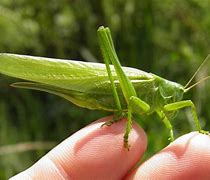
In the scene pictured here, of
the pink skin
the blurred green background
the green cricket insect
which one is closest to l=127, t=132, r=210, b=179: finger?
the pink skin

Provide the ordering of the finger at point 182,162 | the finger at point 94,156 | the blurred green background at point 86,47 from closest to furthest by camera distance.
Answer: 1. the finger at point 182,162
2. the finger at point 94,156
3. the blurred green background at point 86,47

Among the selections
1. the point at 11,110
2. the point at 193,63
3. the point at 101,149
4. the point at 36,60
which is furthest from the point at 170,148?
the point at 11,110

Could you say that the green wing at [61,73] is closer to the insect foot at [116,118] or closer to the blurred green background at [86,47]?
the insect foot at [116,118]

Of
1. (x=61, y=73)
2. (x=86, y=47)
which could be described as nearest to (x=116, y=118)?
(x=61, y=73)

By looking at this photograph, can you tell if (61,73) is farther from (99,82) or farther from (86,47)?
(86,47)

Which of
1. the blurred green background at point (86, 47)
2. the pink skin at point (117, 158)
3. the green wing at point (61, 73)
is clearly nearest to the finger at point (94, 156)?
the pink skin at point (117, 158)

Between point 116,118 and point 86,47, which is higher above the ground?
point 86,47
